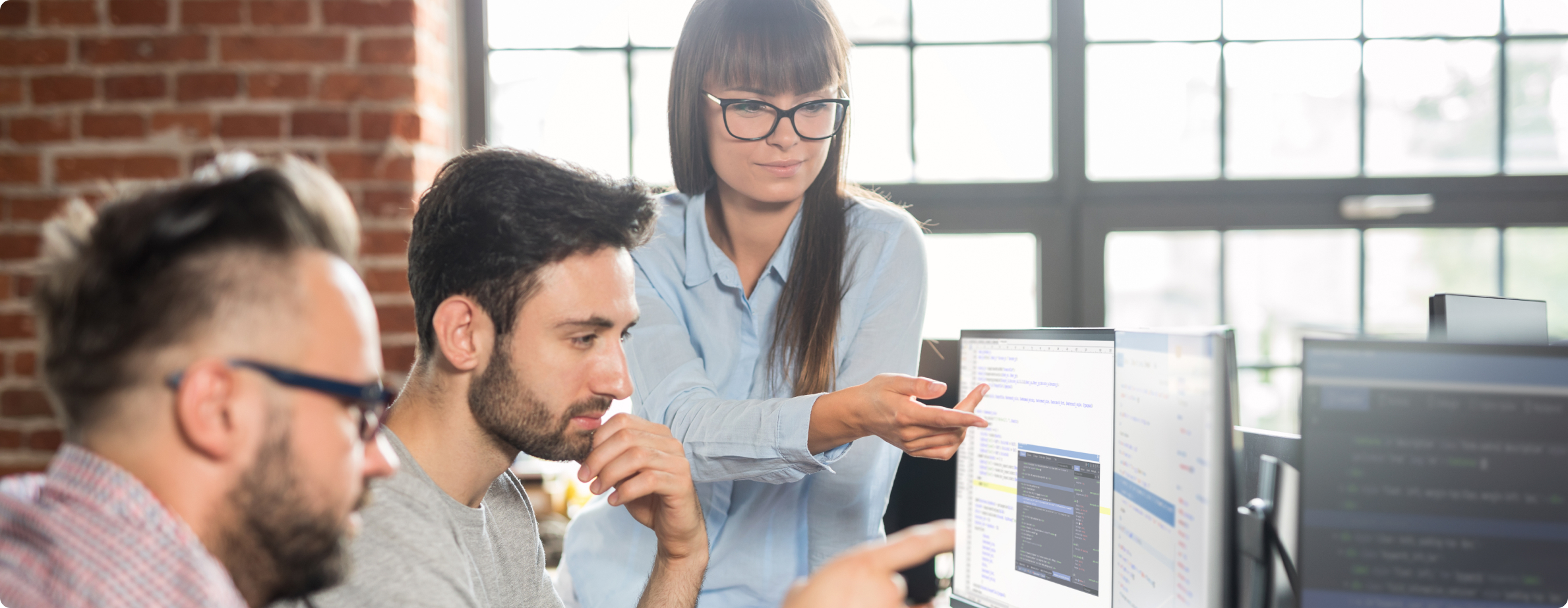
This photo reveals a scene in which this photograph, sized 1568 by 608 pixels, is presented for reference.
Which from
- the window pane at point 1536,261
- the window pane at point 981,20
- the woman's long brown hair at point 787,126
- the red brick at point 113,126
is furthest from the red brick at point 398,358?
the window pane at point 1536,261

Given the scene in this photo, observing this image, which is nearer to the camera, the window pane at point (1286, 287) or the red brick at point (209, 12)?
the red brick at point (209, 12)

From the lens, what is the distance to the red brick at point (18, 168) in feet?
6.82

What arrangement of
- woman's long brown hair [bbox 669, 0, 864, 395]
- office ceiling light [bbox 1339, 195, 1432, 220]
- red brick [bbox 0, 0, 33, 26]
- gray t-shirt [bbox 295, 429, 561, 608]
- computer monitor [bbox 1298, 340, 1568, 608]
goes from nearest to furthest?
computer monitor [bbox 1298, 340, 1568, 608]
gray t-shirt [bbox 295, 429, 561, 608]
woman's long brown hair [bbox 669, 0, 864, 395]
red brick [bbox 0, 0, 33, 26]
office ceiling light [bbox 1339, 195, 1432, 220]

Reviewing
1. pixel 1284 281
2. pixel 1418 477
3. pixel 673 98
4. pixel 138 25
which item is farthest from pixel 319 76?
pixel 1284 281

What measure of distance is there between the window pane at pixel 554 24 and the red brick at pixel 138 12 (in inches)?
29.9

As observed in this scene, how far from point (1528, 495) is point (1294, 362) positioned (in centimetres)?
202

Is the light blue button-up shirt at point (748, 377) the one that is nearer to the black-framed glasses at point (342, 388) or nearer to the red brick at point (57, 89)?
the black-framed glasses at point (342, 388)

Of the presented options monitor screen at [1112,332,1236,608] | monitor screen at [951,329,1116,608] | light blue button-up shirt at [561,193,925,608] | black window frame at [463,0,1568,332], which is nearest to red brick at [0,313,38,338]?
black window frame at [463,0,1568,332]

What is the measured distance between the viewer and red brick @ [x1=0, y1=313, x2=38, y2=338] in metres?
2.09

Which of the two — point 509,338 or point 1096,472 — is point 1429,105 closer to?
point 1096,472

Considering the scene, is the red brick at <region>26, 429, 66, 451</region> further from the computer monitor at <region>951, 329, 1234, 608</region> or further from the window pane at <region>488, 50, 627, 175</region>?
the computer monitor at <region>951, 329, 1234, 608</region>

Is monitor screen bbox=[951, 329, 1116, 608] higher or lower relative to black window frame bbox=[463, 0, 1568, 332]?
lower

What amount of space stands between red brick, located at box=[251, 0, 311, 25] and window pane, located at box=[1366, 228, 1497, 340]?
284cm

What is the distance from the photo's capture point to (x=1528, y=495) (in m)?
0.72
